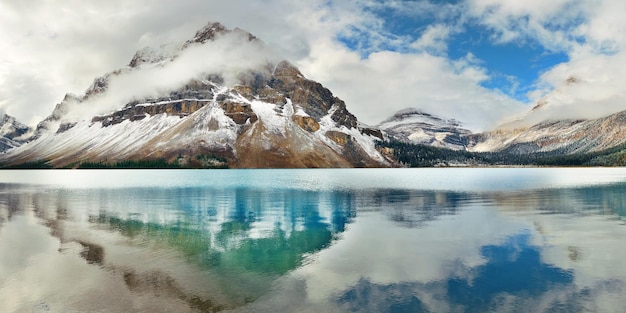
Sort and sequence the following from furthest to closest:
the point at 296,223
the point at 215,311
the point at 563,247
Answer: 1. the point at 296,223
2. the point at 563,247
3. the point at 215,311

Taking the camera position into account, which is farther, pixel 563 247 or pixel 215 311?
pixel 563 247

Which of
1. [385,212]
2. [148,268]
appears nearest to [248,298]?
[148,268]

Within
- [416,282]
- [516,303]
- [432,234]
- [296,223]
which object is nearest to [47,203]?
[296,223]

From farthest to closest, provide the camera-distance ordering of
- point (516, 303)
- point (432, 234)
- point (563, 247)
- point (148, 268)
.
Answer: point (432, 234), point (563, 247), point (148, 268), point (516, 303)

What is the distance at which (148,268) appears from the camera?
28.1 meters

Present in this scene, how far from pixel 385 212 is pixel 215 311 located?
129 feet

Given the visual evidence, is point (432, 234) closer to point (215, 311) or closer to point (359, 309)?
point (359, 309)

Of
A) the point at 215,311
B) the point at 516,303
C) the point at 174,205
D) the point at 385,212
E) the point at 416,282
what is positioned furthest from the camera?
the point at 174,205

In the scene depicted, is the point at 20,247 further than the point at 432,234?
No

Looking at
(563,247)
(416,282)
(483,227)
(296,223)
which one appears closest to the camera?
(416,282)

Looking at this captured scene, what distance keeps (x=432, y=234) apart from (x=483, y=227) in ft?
23.8

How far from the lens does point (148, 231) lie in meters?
42.8

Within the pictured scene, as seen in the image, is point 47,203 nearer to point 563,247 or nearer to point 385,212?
point 385,212

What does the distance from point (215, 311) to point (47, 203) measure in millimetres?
63911
